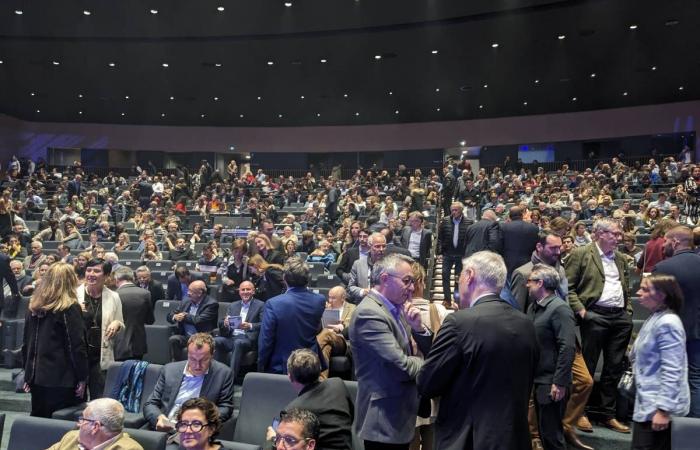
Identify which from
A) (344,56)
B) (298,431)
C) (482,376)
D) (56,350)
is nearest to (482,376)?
(482,376)

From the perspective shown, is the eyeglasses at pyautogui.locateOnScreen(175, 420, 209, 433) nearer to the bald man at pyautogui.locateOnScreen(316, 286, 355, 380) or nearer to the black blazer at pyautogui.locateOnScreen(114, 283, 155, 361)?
the bald man at pyautogui.locateOnScreen(316, 286, 355, 380)

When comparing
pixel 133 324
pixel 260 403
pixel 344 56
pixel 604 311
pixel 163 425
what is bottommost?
pixel 163 425

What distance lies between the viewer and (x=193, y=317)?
523 centimetres

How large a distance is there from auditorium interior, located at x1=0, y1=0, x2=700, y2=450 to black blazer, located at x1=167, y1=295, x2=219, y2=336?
53 mm

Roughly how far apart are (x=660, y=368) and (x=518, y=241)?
2777mm

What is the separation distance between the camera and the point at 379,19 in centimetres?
1256

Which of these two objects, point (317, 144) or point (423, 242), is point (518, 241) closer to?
point (423, 242)

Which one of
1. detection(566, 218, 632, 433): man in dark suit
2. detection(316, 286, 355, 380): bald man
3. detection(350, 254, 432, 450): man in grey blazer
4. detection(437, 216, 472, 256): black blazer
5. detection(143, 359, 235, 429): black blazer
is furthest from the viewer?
detection(437, 216, 472, 256): black blazer

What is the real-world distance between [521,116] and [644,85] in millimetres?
5507

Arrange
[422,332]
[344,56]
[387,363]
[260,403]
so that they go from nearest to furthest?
[387,363]
[422,332]
[260,403]
[344,56]

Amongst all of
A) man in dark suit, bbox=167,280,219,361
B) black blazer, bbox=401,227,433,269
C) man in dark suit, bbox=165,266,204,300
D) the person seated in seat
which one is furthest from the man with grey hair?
black blazer, bbox=401,227,433,269

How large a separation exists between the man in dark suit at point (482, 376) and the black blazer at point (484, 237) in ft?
12.4

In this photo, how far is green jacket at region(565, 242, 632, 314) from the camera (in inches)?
162

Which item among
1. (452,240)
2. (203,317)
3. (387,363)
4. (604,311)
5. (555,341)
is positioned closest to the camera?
(387,363)
